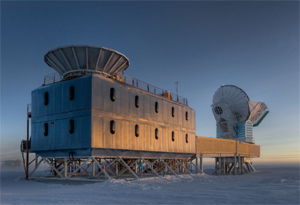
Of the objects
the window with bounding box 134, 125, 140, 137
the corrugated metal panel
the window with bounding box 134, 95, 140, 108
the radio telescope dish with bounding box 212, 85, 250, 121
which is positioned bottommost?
the corrugated metal panel

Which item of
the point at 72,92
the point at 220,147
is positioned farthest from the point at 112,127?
the point at 220,147

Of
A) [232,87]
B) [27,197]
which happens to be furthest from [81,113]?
[232,87]

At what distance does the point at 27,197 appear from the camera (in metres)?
19.8

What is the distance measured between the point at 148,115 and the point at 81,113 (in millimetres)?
10350

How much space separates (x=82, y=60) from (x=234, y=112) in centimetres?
5093

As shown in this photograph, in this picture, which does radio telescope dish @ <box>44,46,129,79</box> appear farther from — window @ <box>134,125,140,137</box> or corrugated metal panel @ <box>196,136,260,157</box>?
corrugated metal panel @ <box>196,136,260,157</box>

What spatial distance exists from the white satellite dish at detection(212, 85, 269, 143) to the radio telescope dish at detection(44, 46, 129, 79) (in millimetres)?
→ 43974

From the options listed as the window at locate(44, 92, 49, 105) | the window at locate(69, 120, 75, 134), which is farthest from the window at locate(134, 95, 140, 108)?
the window at locate(44, 92, 49, 105)

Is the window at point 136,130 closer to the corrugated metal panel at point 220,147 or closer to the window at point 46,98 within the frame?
the window at point 46,98

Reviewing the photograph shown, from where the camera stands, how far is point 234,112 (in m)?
75.6

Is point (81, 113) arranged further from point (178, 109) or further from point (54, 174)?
point (178, 109)

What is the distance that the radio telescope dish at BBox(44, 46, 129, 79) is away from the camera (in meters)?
34.4

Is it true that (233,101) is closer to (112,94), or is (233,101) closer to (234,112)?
(234,112)

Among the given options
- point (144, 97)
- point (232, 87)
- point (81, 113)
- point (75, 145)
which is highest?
point (232, 87)
